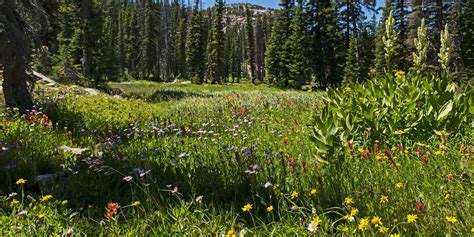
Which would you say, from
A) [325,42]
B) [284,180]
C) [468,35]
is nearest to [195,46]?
[325,42]

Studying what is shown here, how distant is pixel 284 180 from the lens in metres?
3.84

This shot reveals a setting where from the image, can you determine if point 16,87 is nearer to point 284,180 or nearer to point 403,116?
point 284,180

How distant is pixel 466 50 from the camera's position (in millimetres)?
40094

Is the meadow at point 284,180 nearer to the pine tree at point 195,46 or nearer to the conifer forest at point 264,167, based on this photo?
the conifer forest at point 264,167

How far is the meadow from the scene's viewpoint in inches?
109

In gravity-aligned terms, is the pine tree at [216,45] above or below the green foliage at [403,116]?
above

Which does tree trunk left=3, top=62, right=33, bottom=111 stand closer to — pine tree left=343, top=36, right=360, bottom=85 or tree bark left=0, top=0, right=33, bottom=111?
tree bark left=0, top=0, right=33, bottom=111

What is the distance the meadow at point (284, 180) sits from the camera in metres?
2.77

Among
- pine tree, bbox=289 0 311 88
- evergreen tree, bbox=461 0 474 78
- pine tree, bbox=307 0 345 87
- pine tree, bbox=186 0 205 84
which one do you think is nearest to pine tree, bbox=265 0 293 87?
pine tree, bbox=289 0 311 88

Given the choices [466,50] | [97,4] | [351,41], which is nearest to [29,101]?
[97,4]

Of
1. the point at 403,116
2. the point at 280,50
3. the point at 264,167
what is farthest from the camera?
the point at 280,50

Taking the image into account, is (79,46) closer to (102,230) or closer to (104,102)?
(104,102)

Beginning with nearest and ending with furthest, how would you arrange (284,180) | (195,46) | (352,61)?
(284,180), (352,61), (195,46)

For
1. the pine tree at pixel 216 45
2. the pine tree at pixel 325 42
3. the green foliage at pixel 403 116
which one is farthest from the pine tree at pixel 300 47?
the green foliage at pixel 403 116
